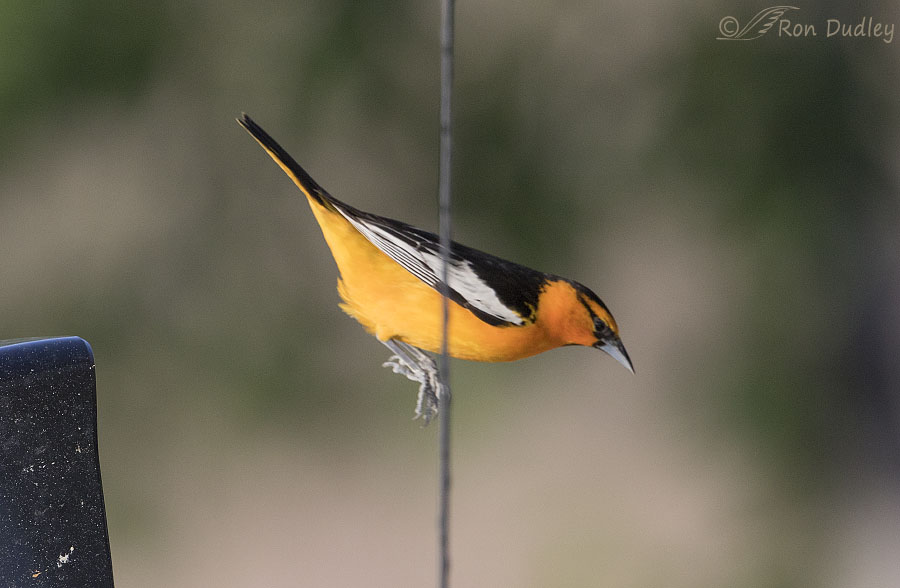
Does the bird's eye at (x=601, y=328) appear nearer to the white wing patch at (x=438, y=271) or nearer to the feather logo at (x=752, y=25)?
the white wing patch at (x=438, y=271)

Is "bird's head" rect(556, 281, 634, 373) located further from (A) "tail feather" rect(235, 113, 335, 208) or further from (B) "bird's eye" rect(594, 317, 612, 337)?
(A) "tail feather" rect(235, 113, 335, 208)

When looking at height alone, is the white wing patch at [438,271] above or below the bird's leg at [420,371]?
above


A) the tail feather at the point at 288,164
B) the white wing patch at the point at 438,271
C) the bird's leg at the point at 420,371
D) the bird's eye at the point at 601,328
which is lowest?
the bird's leg at the point at 420,371

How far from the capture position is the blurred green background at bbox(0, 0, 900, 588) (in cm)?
118

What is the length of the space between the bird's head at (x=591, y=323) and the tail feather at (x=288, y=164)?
1.31 ft

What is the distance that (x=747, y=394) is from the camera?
1257 millimetres

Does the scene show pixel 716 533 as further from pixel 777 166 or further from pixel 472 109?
pixel 472 109

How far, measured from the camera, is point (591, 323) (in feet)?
3.84

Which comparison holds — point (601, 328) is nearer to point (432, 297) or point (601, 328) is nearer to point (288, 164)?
point (432, 297)

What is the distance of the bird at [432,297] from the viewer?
110 cm

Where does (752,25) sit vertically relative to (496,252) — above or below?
above

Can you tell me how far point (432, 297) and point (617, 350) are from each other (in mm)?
322
